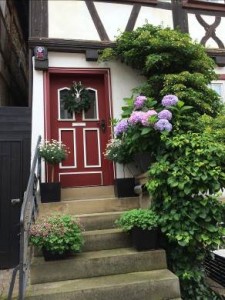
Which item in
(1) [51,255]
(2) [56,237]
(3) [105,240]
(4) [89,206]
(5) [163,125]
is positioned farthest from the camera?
(4) [89,206]

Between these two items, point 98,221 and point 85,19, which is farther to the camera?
point 85,19

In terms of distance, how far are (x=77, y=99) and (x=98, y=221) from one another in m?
2.33

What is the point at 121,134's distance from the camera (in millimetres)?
4797

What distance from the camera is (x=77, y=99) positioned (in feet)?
19.2

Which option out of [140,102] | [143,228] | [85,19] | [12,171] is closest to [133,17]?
[85,19]

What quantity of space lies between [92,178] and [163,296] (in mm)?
→ 2639

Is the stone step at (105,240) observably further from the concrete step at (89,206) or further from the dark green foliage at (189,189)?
the concrete step at (89,206)

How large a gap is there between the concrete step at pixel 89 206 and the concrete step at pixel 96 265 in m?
0.93

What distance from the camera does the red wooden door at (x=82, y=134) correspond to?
566 cm

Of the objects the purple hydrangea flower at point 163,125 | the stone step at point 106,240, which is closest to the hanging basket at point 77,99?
the purple hydrangea flower at point 163,125

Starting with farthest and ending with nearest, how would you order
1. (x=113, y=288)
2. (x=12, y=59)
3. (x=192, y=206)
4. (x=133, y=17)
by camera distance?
(x=12, y=59), (x=133, y=17), (x=192, y=206), (x=113, y=288)

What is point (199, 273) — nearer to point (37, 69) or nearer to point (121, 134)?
point (121, 134)

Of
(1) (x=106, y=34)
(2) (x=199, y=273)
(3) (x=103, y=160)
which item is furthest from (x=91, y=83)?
(2) (x=199, y=273)

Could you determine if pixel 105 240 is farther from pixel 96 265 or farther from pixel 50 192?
pixel 50 192
